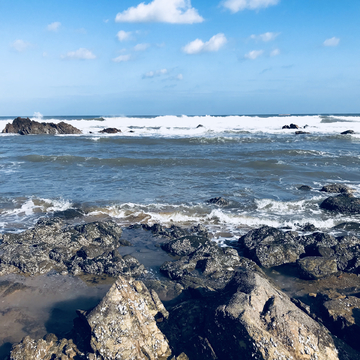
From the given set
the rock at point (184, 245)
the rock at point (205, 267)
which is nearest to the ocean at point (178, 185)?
the rock at point (184, 245)

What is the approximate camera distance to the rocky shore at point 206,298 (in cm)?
393

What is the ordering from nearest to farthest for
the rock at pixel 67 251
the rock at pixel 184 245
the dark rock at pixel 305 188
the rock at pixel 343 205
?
the rock at pixel 67 251
the rock at pixel 184 245
the rock at pixel 343 205
the dark rock at pixel 305 188

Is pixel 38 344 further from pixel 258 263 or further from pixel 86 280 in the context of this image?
pixel 258 263

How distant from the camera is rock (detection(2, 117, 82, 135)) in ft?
129

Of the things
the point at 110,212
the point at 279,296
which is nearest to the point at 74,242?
the point at 110,212

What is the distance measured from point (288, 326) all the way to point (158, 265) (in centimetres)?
365

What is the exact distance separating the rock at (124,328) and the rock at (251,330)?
0.99ft

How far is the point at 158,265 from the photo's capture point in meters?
7.03

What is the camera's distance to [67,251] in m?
7.41

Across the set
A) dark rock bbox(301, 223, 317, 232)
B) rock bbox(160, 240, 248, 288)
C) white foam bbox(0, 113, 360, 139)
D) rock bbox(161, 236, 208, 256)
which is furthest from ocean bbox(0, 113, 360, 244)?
white foam bbox(0, 113, 360, 139)

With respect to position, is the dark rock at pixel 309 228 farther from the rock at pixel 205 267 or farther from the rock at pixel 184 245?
the rock at pixel 184 245

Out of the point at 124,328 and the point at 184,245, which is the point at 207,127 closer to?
the point at 184,245

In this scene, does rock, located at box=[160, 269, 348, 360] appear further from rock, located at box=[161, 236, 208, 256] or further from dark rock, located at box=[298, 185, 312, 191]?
dark rock, located at box=[298, 185, 312, 191]

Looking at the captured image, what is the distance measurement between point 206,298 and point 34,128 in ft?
132
